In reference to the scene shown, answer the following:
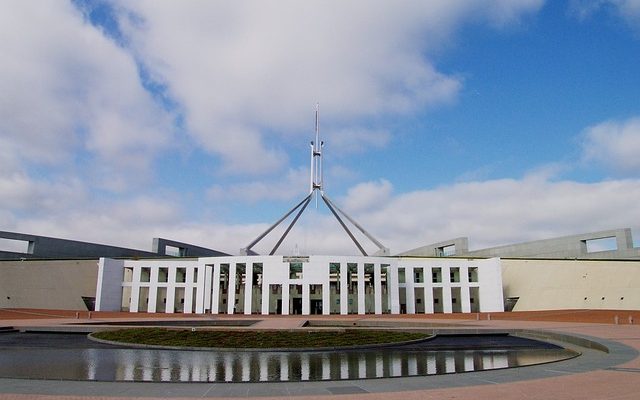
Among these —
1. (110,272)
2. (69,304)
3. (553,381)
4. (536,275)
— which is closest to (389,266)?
(536,275)

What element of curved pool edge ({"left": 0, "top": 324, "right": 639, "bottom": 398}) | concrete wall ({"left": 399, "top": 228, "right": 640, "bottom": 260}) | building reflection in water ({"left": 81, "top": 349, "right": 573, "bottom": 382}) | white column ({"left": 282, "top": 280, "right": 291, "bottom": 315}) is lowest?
building reflection in water ({"left": 81, "top": 349, "right": 573, "bottom": 382})

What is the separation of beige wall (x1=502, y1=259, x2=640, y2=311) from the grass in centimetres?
3022

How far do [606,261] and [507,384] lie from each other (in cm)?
4052

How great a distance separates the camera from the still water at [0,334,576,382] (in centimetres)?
1013

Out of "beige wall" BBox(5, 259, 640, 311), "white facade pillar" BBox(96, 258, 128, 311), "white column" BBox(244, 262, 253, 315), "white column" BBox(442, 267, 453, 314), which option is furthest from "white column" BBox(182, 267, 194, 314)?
"white column" BBox(442, 267, 453, 314)

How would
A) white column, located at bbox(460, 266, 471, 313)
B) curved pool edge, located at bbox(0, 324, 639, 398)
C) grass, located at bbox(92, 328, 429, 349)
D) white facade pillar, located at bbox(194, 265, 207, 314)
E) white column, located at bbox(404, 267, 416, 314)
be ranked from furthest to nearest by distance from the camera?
1. white facade pillar, located at bbox(194, 265, 207, 314)
2. white column, located at bbox(404, 267, 416, 314)
3. white column, located at bbox(460, 266, 471, 313)
4. grass, located at bbox(92, 328, 429, 349)
5. curved pool edge, located at bbox(0, 324, 639, 398)

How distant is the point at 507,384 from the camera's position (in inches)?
329

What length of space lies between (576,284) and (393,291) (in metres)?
16.4

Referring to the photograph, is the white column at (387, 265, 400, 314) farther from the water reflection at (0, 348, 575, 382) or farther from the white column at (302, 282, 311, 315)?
the water reflection at (0, 348, 575, 382)

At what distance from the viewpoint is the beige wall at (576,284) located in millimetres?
41091

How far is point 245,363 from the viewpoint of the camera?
12117mm

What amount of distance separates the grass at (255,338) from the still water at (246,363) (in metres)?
1.07

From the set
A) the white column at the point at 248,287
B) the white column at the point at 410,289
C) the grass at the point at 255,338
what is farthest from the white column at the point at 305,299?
the grass at the point at 255,338

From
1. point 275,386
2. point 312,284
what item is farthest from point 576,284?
point 275,386
